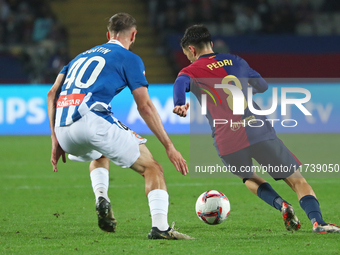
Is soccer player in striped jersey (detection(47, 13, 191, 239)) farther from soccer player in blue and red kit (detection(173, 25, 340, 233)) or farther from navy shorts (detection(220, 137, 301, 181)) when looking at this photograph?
navy shorts (detection(220, 137, 301, 181))

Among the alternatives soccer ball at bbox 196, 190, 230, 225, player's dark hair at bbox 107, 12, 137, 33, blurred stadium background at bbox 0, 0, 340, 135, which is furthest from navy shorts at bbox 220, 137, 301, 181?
blurred stadium background at bbox 0, 0, 340, 135

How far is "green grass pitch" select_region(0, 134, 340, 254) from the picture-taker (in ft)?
13.6

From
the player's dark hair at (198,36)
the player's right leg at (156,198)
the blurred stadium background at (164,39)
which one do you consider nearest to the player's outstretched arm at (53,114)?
the player's right leg at (156,198)

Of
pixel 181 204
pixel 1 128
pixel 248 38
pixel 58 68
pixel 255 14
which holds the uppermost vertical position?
pixel 255 14

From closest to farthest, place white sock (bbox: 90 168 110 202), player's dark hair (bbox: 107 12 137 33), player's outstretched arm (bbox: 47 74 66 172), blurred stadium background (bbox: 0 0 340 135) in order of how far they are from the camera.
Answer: player's dark hair (bbox: 107 12 137 33)
player's outstretched arm (bbox: 47 74 66 172)
white sock (bbox: 90 168 110 202)
blurred stadium background (bbox: 0 0 340 135)

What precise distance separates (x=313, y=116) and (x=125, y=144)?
1124cm

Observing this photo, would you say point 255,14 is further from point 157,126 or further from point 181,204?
point 157,126

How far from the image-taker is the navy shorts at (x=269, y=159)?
468 centimetres

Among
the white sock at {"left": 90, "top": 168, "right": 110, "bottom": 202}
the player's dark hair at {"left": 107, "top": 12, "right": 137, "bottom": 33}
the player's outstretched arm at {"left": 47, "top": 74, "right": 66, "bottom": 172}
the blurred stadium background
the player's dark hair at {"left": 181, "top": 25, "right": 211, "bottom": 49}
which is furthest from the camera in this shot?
the blurred stadium background

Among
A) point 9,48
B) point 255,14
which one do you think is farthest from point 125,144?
point 255,14

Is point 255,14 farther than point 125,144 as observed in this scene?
Yes

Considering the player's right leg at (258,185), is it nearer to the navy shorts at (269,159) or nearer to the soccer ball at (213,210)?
the navy shorts at (269,159)

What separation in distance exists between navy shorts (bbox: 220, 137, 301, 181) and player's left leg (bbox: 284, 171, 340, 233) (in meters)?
0.09

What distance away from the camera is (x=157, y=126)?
426cm
